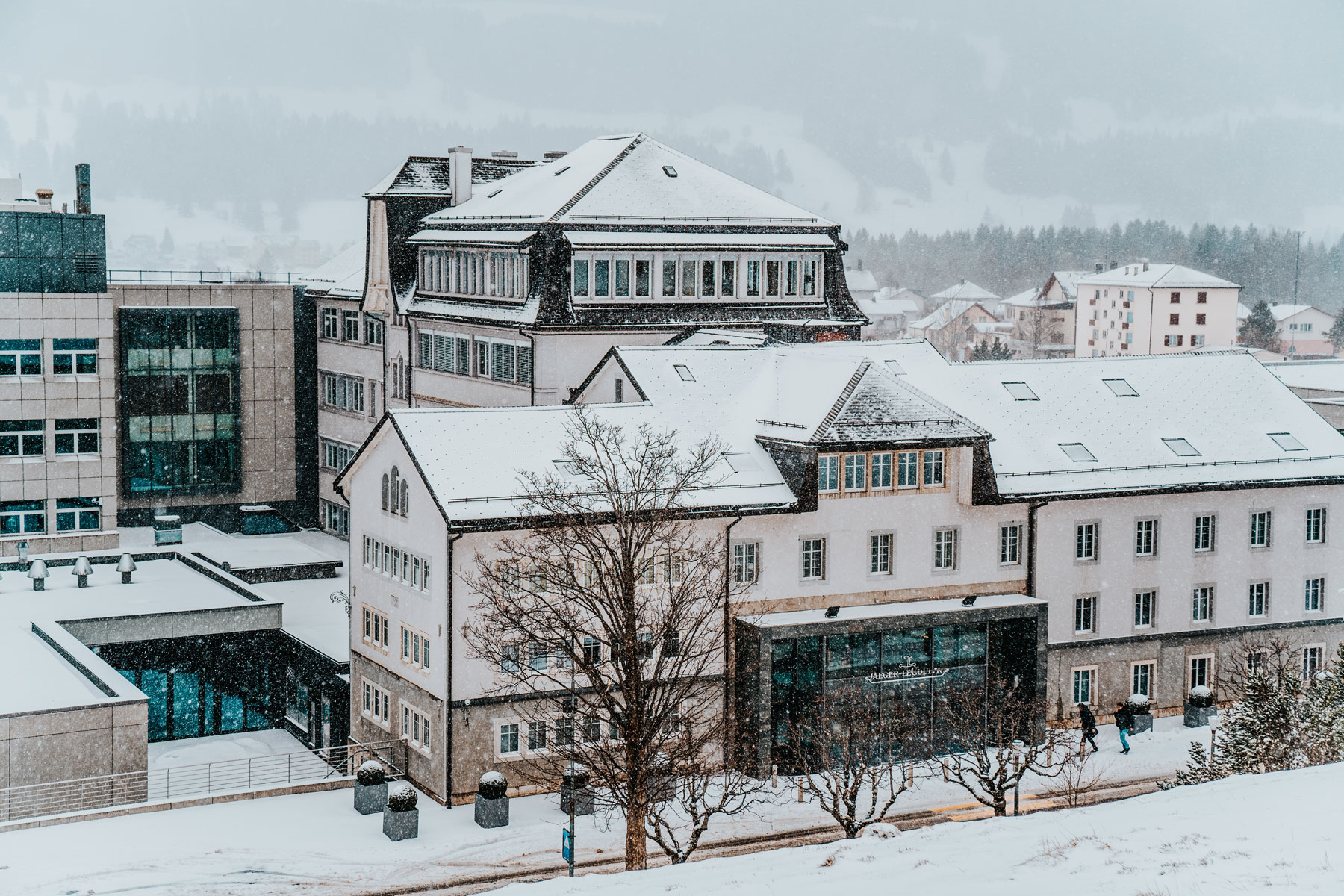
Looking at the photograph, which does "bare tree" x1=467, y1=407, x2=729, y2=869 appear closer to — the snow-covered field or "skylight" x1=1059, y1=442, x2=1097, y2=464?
the snow-covered field

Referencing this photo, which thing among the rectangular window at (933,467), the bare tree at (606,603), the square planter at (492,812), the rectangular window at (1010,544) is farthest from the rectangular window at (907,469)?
the square planter at (492,812)

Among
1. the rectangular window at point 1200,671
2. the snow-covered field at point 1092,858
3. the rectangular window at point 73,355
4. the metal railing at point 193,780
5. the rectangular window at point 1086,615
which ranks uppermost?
the rectangular window at point 73,355

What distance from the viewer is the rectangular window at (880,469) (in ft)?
157

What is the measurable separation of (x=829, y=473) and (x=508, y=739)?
1169 cm

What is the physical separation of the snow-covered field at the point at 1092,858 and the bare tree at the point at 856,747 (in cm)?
1074

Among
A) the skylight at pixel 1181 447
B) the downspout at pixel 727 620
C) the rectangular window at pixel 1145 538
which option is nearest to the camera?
the downspout at pixel 727 620

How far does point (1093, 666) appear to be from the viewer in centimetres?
5047

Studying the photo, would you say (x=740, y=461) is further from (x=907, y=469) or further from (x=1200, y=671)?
(x=1200, y=671)

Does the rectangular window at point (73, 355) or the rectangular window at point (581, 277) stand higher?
the rectangular window at point (581, 277)

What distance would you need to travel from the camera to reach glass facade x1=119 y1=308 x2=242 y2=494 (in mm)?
79688

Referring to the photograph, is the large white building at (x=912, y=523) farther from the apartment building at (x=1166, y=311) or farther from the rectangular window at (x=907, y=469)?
the apartment building at (x=1166, y=311)

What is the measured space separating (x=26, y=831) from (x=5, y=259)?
3634 centimetres

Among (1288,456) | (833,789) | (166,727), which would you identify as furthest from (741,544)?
(166,727)

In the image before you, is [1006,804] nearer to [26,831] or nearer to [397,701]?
[397,701]
